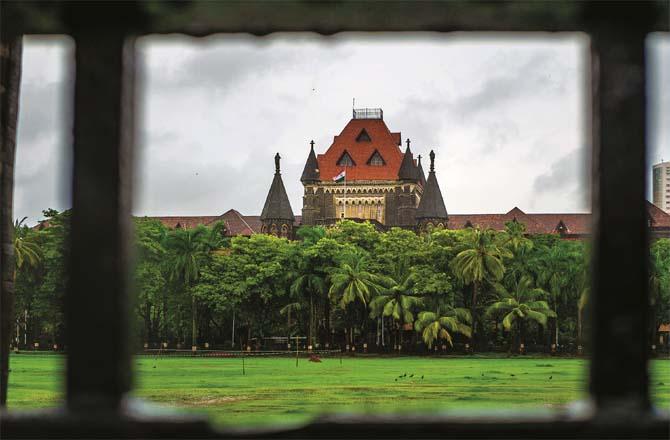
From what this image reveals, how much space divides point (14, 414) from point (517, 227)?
53.1 meters

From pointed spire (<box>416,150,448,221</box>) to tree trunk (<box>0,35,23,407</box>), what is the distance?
84207 mm

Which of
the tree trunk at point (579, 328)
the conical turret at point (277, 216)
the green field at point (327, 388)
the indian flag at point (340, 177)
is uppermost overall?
the indian flag at point (340, 177)

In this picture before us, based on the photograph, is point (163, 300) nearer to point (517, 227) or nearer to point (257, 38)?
point (517, 227)

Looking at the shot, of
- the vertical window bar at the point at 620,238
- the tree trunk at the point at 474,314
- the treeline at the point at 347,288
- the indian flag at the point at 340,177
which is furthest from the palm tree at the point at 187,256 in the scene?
the vertical window bar at the point at 620,238

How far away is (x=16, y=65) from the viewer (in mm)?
6184

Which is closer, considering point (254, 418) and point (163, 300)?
point (254, 418)

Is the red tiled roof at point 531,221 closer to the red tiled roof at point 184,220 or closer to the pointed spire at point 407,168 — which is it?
the pointed spire at point 407,168

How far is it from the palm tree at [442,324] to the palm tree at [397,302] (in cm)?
81

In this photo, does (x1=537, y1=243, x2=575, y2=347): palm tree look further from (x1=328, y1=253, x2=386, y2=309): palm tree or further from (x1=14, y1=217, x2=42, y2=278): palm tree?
(x1=14, y1=217, x2=42, y2=278): palm tree

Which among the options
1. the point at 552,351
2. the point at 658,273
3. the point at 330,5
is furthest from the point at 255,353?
the point at 330,5

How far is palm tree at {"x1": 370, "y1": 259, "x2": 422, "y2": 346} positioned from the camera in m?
49.1

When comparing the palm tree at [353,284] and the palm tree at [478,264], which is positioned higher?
the palm tree at [478,264]

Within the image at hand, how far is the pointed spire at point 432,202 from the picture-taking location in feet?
297

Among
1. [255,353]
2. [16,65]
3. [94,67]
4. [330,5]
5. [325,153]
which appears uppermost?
[325,153]
